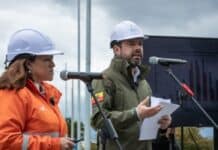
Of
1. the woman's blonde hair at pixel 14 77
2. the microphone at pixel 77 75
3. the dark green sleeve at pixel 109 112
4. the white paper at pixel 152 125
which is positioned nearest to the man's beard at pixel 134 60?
the dark green sleeve at pixel 109 112

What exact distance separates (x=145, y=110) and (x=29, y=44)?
0.82 metres

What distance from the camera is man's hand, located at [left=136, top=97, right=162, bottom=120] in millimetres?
3213

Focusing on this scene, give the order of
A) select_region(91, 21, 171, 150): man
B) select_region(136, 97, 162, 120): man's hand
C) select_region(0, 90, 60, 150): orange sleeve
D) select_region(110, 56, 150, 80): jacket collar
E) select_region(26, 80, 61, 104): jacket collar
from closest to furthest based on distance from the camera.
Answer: select_region(0, 90, 60, 150): orange sleeve < select_region(26, 80, 61, 104): jacket collar < select_region(136, 97, 162, 120): man's hand < select_region(91, 21, 171, 150): man < select_region(110, 56, 150, 80): jacket collar

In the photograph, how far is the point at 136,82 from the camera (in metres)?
3.62

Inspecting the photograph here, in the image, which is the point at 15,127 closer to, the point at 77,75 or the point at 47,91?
the point at 47,91

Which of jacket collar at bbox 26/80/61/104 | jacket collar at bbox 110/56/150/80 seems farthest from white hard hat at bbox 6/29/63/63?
jacket collar at bbox 110/56/150/80

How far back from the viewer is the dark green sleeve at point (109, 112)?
3.30 m

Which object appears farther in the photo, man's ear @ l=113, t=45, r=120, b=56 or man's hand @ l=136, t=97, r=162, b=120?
man's ear @ l=113, t=45, r=120, b=56

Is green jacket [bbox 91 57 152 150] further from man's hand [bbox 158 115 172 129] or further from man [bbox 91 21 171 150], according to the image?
man's hand [bbox 158 115 172 129]

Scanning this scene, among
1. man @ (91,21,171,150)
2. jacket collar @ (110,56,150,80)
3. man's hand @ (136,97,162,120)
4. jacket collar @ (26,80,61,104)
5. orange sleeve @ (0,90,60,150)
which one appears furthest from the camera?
jacket collar @ (110,56,150,80)

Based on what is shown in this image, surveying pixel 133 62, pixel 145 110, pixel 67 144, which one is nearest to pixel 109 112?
pixel 145 110

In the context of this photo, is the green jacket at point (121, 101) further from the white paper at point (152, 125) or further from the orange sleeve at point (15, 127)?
the orange sleeve at point (15, 127)

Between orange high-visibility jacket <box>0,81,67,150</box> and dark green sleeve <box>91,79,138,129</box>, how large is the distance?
0.58m

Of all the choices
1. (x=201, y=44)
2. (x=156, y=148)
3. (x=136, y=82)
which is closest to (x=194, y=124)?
(x=201, y=44)
